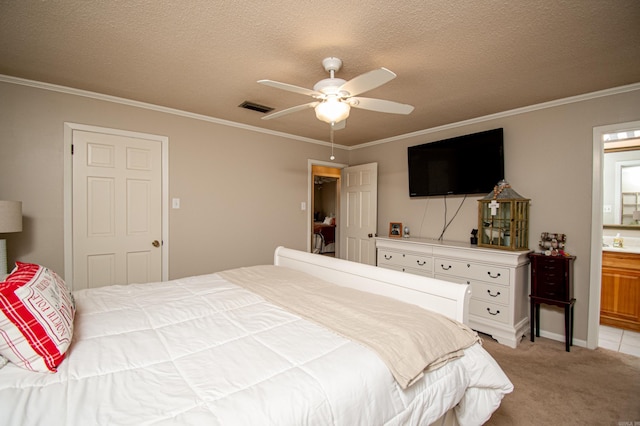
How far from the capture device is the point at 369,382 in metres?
1.03

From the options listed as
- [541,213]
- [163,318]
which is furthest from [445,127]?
[163,318]

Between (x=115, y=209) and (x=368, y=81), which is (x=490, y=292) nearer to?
(x=368, y=81)

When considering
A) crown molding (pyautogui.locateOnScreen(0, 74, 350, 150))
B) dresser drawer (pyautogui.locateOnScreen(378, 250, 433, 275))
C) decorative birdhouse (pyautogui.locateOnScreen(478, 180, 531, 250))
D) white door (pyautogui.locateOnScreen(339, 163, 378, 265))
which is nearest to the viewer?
crown molding (pyautogui.locateOnScreen(0, 74, 350, 150))

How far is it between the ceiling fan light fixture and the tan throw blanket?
1157 millimetres

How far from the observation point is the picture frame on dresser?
13.5 ft

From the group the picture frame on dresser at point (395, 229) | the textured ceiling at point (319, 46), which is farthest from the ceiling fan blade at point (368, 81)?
the picture frame on dresser at point (395, 229)

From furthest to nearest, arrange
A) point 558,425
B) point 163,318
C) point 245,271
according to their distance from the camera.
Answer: point 245,271, point 558,425, point 163,318

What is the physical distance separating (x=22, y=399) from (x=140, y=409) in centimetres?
35

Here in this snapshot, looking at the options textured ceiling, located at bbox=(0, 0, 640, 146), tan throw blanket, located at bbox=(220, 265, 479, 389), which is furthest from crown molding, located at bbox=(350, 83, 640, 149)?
tan throw blanket, located at bbox=(220, 265, 479, 389)

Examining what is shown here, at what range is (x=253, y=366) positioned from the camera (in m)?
1.01

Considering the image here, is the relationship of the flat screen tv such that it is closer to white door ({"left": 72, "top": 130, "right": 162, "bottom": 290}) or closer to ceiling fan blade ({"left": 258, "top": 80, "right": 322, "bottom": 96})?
ceiling fan blade ({"left": 258, "top": 80, "right": 322, "bottom": 96})

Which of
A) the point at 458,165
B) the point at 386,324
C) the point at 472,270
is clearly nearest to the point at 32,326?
the point at 386,324

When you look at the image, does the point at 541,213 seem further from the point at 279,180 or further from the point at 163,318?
the point at 163,318

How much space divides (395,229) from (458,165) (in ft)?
4.10
